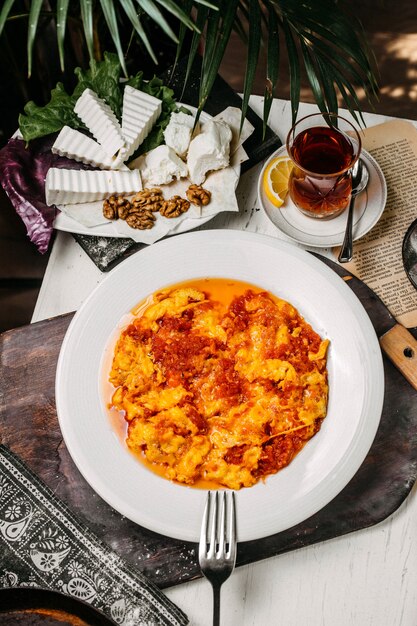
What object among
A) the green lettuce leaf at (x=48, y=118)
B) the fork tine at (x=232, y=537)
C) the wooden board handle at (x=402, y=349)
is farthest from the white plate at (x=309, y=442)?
the green lettuce leaf at (x=48, y=118)

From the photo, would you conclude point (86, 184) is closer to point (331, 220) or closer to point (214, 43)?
point (214, 43)

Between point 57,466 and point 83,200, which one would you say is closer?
point 57,466

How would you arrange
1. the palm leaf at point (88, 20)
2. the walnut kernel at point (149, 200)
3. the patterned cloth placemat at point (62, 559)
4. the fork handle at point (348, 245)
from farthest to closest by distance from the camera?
the walnut kernel at point (149, 200), the fork handle at point (348, 245), the patterned cloth placemat at point (62, 559), the palm leaf at point (88, 20)

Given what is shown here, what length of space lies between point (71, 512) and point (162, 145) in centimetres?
133

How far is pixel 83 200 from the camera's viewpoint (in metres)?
2.38

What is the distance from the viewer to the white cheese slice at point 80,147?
2386mm

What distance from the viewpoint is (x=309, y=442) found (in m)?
2.06

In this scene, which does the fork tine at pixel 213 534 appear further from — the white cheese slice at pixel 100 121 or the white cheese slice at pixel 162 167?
the white cheese slice at pixel 100 121

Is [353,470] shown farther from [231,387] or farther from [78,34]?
[78,34]

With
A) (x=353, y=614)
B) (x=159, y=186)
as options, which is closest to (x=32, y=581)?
(x=353, y=614)

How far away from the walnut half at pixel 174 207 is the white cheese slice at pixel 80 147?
A: 0.79 ft

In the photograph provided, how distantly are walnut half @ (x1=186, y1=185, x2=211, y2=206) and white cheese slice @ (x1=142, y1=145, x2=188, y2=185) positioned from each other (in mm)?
83

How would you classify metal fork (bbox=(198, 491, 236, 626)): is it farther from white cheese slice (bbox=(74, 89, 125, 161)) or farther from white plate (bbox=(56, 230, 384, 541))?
white cheese slice (bbox=(74, 89, 125, 161))

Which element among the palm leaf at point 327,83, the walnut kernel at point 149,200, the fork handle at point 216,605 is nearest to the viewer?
the fork handle at point 216,605
